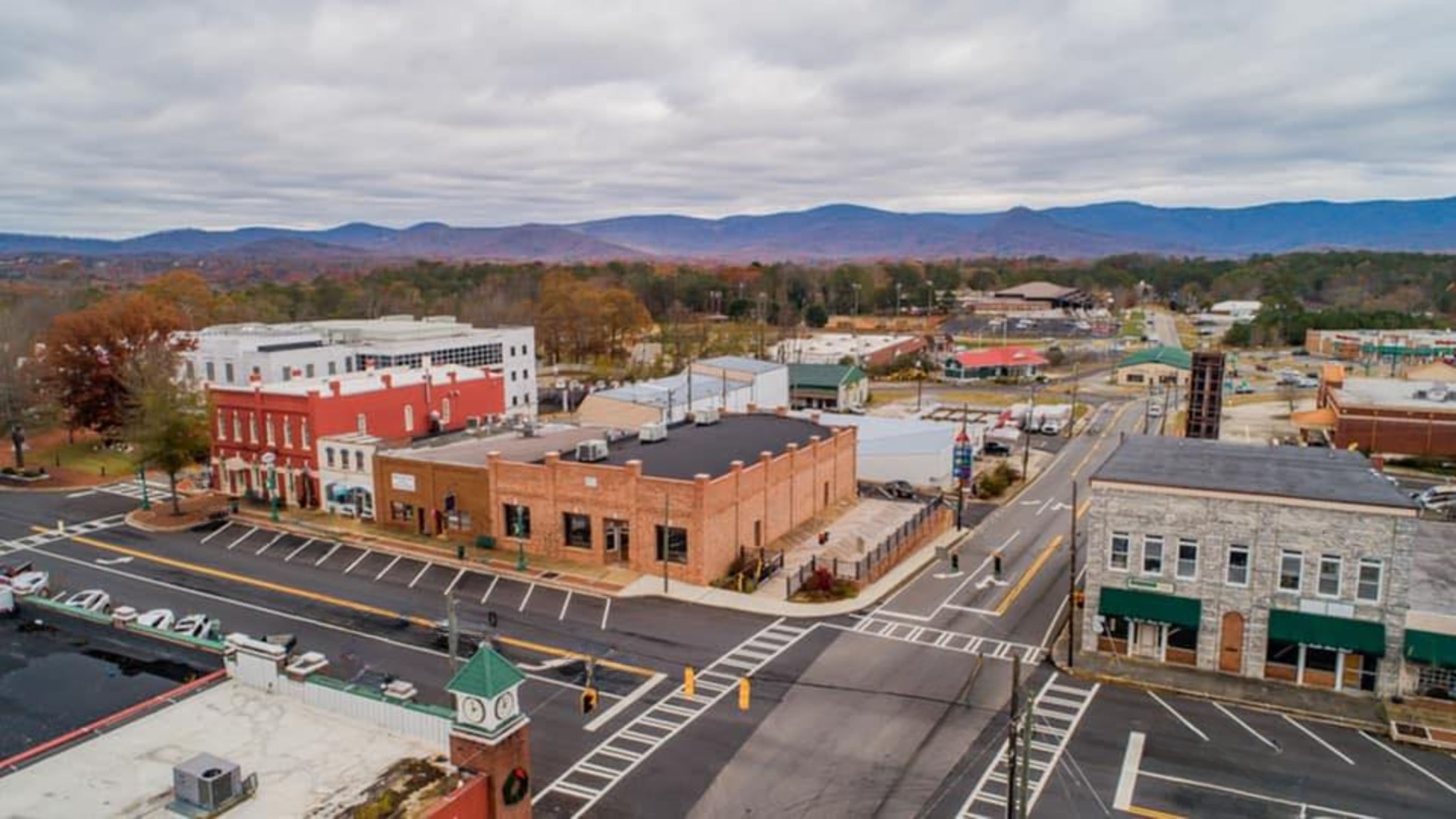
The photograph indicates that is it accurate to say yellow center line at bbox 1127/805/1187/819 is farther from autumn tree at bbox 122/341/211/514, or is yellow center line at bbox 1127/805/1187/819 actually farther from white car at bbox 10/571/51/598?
autumn tree at bbox 122/341/211/514

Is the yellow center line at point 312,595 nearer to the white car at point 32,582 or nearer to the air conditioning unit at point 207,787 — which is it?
the white car at point 32,582

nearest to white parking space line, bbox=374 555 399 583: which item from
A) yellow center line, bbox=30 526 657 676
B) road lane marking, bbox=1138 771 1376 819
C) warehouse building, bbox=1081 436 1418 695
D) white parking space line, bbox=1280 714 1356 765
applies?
yellow center line, bbox=30 526 657 676

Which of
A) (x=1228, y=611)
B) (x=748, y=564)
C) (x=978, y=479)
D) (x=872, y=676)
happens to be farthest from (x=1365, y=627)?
(x=978, y=479)

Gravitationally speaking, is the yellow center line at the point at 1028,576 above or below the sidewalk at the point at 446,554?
below

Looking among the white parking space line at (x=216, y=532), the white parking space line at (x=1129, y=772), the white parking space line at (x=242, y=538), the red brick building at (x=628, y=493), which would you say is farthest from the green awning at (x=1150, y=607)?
the white parking space line at (x=216, y=532)

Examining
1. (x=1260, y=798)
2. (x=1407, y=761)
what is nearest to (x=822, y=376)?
(x=1407, y=761)

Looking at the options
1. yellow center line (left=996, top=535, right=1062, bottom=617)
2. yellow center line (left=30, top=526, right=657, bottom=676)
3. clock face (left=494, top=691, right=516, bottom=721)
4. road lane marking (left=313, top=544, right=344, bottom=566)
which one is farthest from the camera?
road lane marking (left=313, top=544, right=344, bottom=566)

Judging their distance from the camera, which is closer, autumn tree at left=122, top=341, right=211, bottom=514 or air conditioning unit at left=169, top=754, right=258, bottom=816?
air conditioning unit at left=169, top=754, right=258, bottom=816
